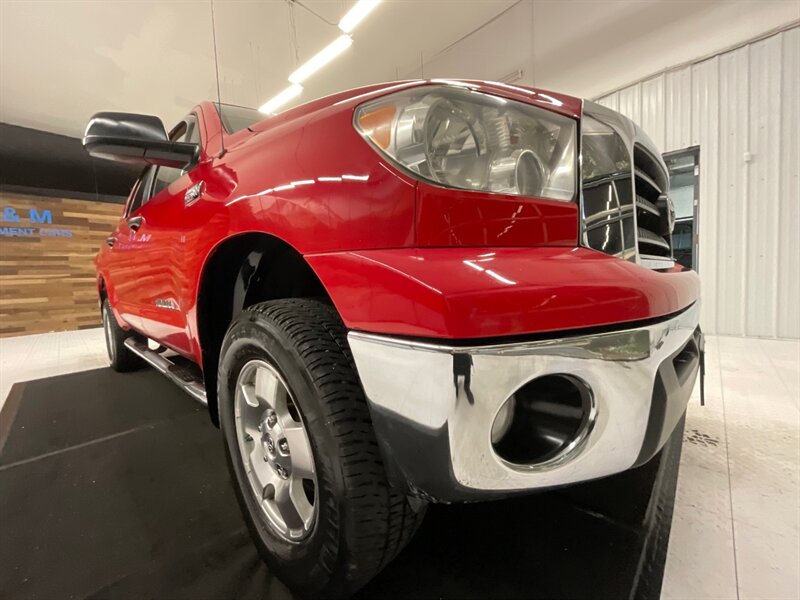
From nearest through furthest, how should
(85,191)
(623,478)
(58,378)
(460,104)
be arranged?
(460,104) → (623,478) → (58,378) → (85,191)

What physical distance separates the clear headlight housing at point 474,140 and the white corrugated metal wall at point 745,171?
4507 millimetres

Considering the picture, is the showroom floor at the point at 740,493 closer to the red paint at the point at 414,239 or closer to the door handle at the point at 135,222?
the red paint at the point at 414,239

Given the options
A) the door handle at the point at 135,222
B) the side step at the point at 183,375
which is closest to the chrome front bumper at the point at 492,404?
the side step at the point at 183,375

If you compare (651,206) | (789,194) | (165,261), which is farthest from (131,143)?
(789,194)

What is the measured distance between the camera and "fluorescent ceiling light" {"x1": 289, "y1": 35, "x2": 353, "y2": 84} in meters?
4.10

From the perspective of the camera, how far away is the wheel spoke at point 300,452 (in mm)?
747

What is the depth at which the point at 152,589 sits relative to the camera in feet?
2.80

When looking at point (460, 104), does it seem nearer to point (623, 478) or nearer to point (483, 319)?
point (483, 319)

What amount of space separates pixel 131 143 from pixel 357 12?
10.8 ft

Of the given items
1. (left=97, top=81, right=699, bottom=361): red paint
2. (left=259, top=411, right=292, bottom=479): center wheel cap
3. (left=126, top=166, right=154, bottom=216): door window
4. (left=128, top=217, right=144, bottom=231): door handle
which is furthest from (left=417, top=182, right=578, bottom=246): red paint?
(left=126, top=166, right=154, bottom=216): door window

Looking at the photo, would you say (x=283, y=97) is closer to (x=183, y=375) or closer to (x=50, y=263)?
(x=50, y=263)

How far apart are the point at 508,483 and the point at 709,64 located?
537cm

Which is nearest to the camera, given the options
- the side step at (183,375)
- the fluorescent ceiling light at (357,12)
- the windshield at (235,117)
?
the side step at (183,375)

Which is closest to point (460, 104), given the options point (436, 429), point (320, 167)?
point (320, 167)
